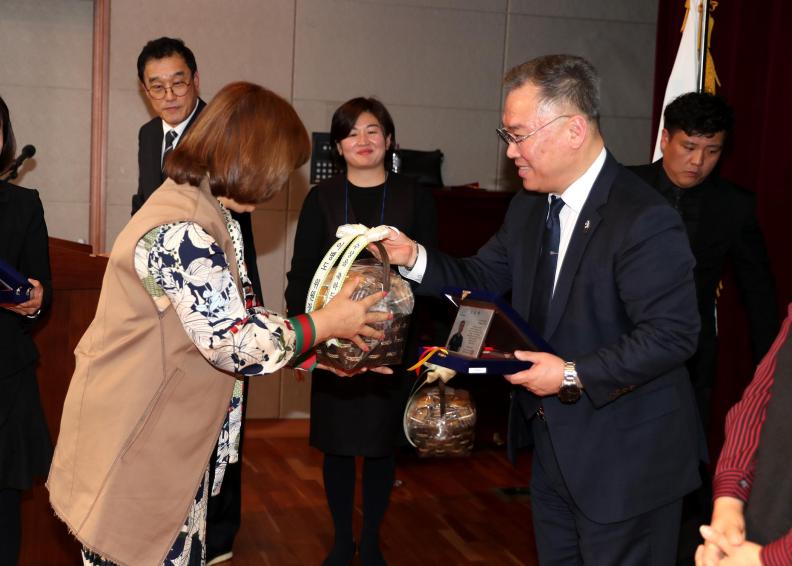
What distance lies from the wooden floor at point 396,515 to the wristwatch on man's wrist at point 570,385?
1776mm

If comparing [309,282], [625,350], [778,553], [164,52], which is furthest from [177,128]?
[778,553]

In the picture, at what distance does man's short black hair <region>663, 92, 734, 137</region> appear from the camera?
3.29 metres

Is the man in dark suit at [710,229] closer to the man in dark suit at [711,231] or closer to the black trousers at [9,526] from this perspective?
the man in dark suit at [711,231]

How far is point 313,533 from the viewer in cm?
392

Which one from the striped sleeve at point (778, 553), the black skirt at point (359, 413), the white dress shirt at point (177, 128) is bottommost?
the black skirt at point (359, 413)

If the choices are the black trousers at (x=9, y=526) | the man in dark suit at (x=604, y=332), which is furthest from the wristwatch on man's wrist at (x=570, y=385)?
the black trousers at (x=9, y=526)

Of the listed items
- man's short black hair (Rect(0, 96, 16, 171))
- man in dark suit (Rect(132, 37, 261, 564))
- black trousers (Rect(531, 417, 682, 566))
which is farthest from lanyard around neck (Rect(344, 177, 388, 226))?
black trousers (Rect(531, 417, 682, 566))

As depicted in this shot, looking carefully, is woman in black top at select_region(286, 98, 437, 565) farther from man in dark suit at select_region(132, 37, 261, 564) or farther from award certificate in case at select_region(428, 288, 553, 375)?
award certificate in case at select_region(428, 288, 553, 375)

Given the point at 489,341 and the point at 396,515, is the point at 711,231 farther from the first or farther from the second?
the point at 396,515

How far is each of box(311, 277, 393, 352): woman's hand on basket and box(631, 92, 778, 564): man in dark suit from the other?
1711mm

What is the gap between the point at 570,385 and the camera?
213 centimetres

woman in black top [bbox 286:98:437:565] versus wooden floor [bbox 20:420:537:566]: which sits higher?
woman in black top [bbox 286:98:437:565]

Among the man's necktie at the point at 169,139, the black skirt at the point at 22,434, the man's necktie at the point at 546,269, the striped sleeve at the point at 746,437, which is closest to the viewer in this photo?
the striped sleeve at the point at 746,437

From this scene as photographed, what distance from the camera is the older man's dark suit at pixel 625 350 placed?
208cm
